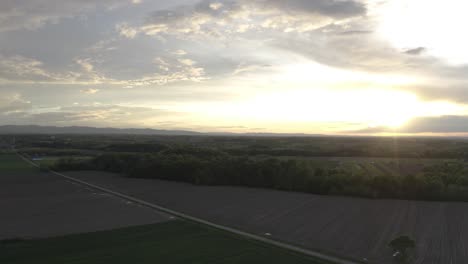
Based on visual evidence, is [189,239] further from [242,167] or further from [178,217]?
[242,167]

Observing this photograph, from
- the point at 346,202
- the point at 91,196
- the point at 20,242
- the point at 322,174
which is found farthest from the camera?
the point at 322,174

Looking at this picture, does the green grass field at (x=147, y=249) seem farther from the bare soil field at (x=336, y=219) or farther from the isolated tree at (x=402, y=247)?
the isolated tree at (x=402, y=247)

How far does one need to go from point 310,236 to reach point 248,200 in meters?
16.5

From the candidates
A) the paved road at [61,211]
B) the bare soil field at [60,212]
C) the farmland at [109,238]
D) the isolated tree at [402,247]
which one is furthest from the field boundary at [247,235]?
the isolated tree at [402,247]

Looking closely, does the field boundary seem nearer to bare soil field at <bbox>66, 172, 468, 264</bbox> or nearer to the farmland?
the farmland

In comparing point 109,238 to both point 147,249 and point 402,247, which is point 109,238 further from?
point 402,247

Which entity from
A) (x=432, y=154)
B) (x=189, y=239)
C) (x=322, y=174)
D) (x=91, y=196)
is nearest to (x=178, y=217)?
(x=189, y=239)

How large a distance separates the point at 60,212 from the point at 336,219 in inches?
1019

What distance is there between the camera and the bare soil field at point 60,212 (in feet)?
97.1

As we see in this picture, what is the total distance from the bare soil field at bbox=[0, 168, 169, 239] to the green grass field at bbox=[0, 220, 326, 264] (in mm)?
3035

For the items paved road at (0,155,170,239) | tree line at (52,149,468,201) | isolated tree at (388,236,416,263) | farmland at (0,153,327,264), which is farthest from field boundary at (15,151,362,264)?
tree line at (52,149,468,201)

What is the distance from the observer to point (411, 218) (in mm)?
31297

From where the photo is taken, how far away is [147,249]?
2322 cm

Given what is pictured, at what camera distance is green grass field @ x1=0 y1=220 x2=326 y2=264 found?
21.1 metres
